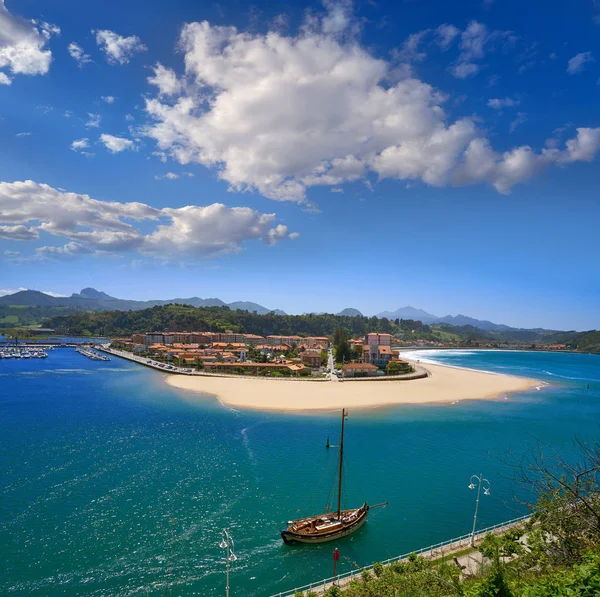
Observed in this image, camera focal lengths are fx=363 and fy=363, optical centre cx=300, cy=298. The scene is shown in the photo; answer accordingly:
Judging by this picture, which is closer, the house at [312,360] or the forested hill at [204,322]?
the house at [312,360]

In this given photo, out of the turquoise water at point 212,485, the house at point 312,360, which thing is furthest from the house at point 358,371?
the turquoise water at point 212,485

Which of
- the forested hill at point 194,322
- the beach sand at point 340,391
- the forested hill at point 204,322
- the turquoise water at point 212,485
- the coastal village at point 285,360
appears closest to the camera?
the turquoise water at point 212,485

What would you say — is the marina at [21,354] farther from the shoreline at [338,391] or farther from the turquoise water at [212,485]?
the turquoise water at [212,485]

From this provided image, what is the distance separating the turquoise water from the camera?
55.2ft

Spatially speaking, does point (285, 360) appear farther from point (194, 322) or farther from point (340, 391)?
point (194, 322)

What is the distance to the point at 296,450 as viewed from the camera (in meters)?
31.6

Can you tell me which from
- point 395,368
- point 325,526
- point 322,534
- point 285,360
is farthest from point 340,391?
point 322,534

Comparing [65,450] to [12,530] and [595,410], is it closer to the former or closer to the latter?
[12,530]

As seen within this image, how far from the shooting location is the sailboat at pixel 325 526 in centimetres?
1869

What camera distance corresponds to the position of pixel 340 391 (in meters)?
57.8

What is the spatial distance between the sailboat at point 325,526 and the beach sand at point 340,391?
25539mm

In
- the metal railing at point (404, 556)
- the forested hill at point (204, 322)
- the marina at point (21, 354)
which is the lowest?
the marina at point (21, 354)

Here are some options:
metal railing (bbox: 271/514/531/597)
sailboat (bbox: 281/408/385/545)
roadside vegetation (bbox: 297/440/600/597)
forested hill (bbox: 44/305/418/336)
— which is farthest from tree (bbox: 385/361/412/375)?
forested hill (bbox: 44/305/418/336)

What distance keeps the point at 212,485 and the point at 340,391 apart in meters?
35.4
